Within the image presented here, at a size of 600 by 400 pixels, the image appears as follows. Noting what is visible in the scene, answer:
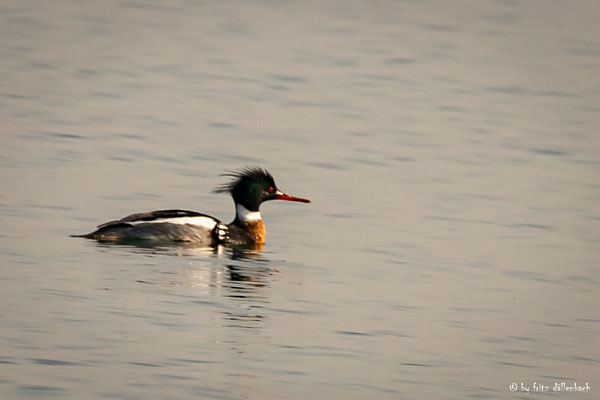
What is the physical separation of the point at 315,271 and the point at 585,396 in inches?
140

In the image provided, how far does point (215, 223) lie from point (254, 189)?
0.95 m

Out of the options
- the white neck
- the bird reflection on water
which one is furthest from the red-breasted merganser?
the bird reflection on water

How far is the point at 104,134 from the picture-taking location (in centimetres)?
1758

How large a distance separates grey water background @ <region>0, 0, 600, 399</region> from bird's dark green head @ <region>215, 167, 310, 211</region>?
0.37 meters

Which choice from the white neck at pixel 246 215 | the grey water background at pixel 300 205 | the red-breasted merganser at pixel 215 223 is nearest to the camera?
the grey water background at pixel 300 205

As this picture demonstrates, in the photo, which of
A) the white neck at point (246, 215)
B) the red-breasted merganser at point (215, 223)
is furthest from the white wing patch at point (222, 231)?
the white neck at point (246, 215)

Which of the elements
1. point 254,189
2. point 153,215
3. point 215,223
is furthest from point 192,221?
point 254,189

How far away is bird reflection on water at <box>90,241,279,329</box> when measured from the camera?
427 inches

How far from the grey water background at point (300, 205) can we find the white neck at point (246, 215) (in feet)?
0.89

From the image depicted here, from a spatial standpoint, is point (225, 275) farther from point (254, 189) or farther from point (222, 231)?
point (254, 189)

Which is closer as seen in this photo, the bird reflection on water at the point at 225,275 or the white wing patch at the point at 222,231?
the bird reflection on water at the point at 225,275

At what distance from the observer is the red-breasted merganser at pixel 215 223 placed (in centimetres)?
1335

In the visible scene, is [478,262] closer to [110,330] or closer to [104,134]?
[110,330]

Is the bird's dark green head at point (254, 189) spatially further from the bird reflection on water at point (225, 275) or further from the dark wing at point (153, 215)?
the dark wing at point (153, 215)
